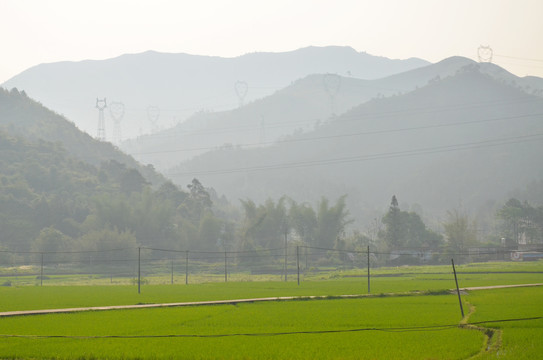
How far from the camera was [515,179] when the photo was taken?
192m

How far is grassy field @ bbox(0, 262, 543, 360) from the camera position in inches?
722

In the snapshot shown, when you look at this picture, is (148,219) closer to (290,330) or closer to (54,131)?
(54,131)

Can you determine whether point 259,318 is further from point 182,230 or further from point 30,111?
point 30,111

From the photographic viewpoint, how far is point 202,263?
88.3m

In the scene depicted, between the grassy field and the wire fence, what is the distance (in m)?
35.7

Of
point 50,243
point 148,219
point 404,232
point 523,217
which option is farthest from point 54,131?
point 523,217

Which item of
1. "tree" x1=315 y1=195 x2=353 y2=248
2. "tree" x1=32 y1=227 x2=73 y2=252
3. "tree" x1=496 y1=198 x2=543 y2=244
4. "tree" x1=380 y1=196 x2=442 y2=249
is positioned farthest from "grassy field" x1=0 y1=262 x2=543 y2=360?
"tree" x1=496 y1=198 x2=543 y2=244

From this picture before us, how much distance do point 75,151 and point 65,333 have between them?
125863 mm

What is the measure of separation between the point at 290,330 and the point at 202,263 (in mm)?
66360

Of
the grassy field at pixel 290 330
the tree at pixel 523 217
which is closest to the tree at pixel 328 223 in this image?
the tree at pixel 523 217

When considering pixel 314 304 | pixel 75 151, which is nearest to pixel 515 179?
pixel 75 151

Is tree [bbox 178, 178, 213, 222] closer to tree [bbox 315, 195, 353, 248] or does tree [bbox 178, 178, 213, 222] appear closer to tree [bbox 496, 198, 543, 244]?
tree [bbox 315, 195, 353, 248]

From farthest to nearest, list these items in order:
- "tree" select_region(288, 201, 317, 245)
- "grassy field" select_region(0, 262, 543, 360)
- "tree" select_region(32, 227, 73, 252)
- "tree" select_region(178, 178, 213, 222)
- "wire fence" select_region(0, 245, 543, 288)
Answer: "tree" select_region(178, 178, 213, 222)
"tree" select_region(288, 201, 317, 245)
"tree" select_region(32, 227, 73, 252)
"wire fence" select_region(0, 245, 543, 288)
"grassy field" select_region(0, 262, 543, 360)

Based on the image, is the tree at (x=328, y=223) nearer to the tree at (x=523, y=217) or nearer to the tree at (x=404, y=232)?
the tree at (x=404, y=232)
